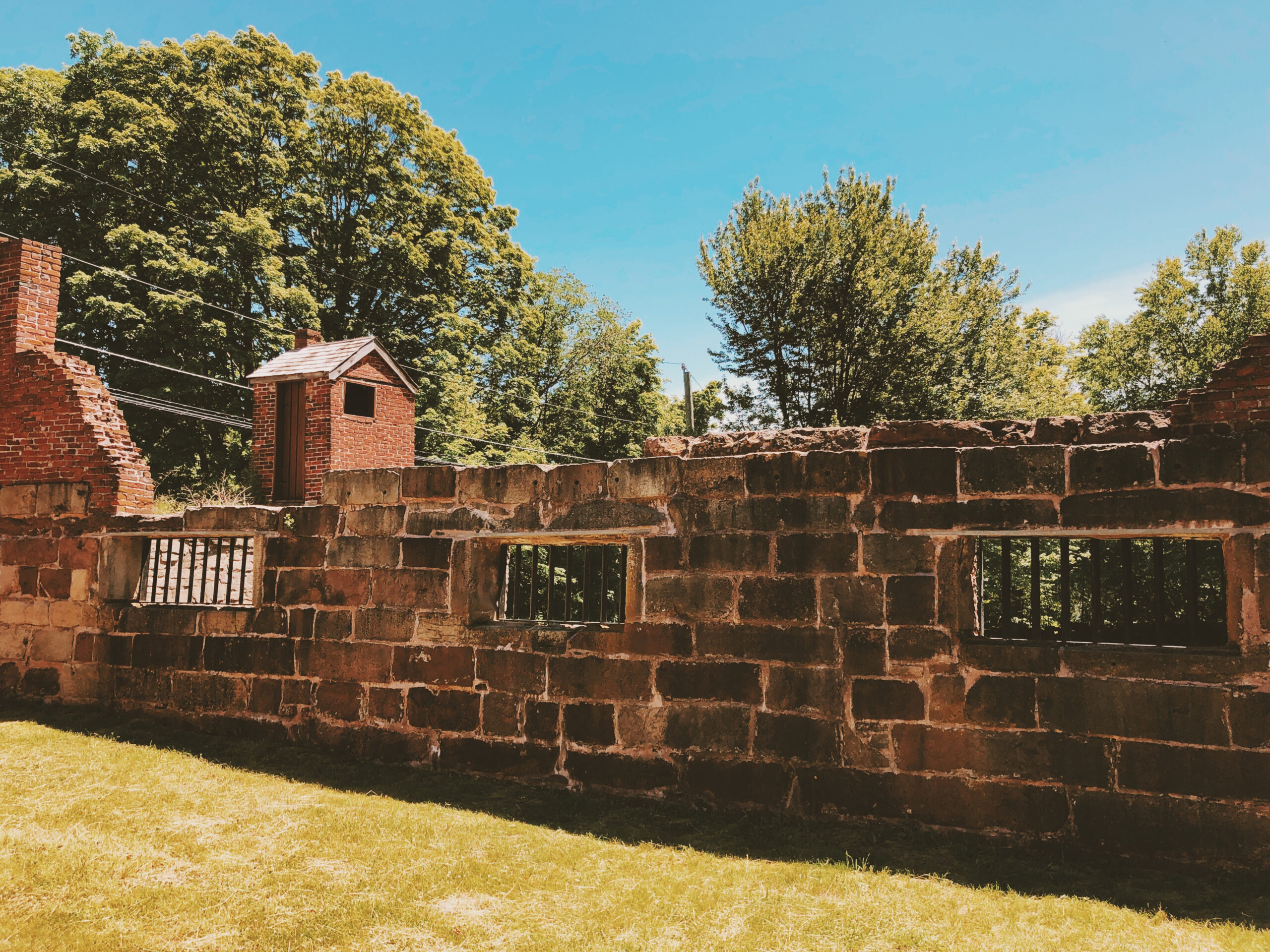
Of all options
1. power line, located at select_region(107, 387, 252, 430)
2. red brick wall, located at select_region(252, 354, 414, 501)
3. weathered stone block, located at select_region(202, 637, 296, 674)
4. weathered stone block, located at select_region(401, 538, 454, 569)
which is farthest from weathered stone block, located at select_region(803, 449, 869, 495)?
power line, located at select_region(107, 387, 252, 430)

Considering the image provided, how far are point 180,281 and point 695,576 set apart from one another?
2025 centimetres

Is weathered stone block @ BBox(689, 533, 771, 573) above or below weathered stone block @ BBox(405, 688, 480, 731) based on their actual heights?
above

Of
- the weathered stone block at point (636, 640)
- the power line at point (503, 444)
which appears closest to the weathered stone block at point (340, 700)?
the weathered stone block at point (636, 640)

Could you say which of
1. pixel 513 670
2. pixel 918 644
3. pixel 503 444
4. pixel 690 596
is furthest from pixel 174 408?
pixel 918 644

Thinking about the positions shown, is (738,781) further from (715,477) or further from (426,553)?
(426,553)

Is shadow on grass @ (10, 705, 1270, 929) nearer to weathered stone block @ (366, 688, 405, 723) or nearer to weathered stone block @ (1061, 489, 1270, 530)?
weathered stone block @ (366, 688, 405, 723)

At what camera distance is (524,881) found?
4.12 meters

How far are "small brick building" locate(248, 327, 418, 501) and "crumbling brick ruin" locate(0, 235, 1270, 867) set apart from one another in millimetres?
9728

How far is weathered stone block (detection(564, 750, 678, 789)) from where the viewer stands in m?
5.36

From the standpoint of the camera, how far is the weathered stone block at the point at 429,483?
628cm

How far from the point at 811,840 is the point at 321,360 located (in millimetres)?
15508

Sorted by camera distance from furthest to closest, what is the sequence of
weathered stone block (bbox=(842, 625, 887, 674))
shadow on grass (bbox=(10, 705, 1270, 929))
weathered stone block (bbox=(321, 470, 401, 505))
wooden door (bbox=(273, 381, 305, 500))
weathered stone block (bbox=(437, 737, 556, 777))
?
wooden door (bbox=(273, 381, 305, 500)) < weathered stone block (bbox=(321, 470, 401, 505)) < weathered stone block (bbox=(437, 737, 556, 777)) < weathered stone block (bbox=(842, 625, 887, 674)) < shadow on grass (bbox=(10, 705, 1270, 929))

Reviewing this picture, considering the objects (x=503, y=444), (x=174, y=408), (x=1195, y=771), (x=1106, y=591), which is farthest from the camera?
(x=503, y=444)

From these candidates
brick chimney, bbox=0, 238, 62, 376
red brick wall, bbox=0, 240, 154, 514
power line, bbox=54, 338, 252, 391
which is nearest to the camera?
red brick wall, bbox=0, 240, 154, 514
